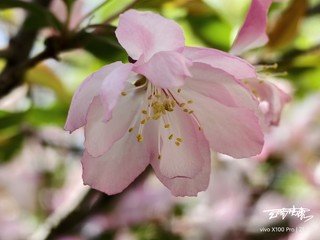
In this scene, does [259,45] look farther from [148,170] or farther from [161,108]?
[148,170]

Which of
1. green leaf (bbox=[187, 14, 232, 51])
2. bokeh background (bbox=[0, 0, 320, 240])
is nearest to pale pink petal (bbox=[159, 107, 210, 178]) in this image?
bokeh background (bbox=[0, 0, 320, 240])

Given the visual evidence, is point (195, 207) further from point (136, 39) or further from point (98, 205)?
point (136, 39)

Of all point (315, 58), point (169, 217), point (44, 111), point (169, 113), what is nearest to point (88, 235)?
point (169, 217)

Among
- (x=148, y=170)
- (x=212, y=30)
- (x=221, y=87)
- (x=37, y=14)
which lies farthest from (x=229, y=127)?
(x=148, y=170)

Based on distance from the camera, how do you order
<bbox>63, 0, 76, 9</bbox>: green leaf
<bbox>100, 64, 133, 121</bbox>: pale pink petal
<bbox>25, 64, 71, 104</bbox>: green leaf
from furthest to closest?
<bbox>25, 64, 71, 104</bbox>: green leaf < <bbox>63, 0, 76, 9</bbox>: green leaf < <bbox>100, 64, 133, 121</bbox>: pale pink petal

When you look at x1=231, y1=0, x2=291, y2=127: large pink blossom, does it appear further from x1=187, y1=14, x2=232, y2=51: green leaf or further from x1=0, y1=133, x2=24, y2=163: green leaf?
x1=0, y1=133, x2=24, y2=163: green leaf

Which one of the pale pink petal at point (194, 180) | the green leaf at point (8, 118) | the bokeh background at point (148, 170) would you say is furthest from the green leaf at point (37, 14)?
the pale pink petal at point (194, 180)

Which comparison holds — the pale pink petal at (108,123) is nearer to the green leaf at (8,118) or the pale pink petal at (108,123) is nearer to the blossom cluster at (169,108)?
the blossom cluster at (169,108)
